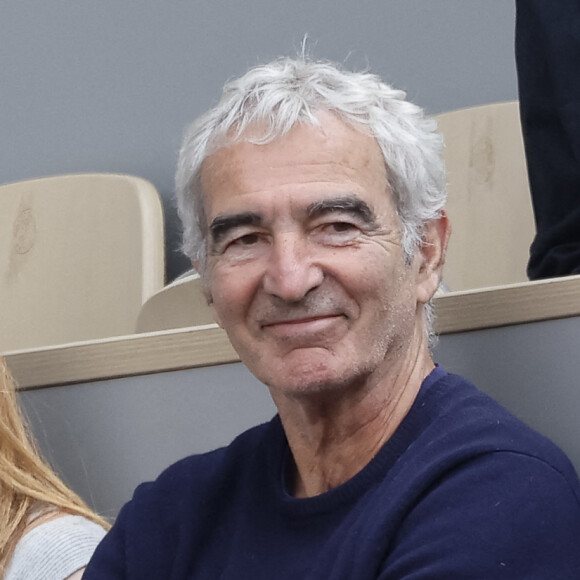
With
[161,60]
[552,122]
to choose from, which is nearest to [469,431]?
[552,122]

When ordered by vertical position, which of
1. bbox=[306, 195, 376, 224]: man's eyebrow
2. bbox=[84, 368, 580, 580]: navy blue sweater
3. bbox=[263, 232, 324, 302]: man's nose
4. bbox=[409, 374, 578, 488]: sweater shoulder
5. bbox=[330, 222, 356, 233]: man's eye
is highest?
bbox=[306, 195, 376, 224]: man's eyebrow

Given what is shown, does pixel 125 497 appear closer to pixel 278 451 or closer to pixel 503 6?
pixel 278 451

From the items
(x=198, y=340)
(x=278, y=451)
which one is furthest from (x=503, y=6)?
(x=278, y=451)

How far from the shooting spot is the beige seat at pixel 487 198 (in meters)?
1.71

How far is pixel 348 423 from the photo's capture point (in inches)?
30.4

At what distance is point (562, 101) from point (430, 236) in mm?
381

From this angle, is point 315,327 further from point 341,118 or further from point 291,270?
point 341,118

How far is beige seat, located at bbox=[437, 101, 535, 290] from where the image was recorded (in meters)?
1.71

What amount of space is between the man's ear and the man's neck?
5cm

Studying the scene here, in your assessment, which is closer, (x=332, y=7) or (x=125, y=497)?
(x=125, y=497)

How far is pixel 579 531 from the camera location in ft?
2.06

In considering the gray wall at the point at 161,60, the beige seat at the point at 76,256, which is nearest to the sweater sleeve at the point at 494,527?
the beige seat at the point at 76,256

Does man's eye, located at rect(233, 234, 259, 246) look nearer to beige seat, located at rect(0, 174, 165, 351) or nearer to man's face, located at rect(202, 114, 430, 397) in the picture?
man's face, located at rect(202, 114, 430, 397)

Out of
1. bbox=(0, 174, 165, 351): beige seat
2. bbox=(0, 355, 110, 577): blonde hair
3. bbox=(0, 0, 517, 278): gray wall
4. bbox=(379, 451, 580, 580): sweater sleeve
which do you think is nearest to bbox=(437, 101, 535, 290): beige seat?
bbox=(0, 0, 517, 278): gray wall
